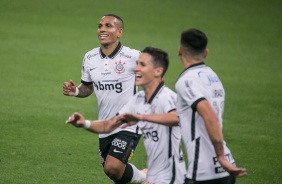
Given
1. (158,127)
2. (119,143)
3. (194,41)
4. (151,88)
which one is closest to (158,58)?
(151,88)

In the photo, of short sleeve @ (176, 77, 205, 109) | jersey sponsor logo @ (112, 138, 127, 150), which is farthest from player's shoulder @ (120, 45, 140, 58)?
short sleeve @ (176, 77, 205, 109)

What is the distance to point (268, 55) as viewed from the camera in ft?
75.8

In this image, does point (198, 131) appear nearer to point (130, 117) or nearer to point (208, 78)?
point (208, 78)

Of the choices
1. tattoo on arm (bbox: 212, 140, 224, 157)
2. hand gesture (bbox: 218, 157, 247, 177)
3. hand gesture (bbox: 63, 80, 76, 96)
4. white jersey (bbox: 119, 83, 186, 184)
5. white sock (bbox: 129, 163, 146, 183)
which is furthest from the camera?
white sock (bbox: 129, 163, 146, 183)

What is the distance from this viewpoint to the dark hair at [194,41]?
787 cm

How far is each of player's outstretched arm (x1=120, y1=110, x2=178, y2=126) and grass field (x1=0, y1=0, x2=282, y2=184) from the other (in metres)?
4.15

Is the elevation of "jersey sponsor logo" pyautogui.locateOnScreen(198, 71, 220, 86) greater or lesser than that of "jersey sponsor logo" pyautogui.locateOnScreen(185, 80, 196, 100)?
greater

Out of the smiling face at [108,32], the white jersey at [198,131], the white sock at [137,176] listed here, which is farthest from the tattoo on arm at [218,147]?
the smiling face at [108,32]

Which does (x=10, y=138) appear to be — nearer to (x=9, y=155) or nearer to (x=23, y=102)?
(x=9, y=155)

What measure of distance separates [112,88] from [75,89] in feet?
1.81

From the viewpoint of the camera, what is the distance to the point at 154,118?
26.0 ft

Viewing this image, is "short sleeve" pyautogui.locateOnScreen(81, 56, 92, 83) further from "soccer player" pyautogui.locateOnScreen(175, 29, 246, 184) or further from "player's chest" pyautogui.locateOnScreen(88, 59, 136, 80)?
"soccer player" pyautogui.locateOnScreen(175, 29, 246, 184)

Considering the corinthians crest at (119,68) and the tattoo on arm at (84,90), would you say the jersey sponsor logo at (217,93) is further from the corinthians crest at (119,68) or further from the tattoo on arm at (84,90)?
the tattoo on arm at (84,90)

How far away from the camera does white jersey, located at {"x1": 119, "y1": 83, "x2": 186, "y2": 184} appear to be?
8.34m
